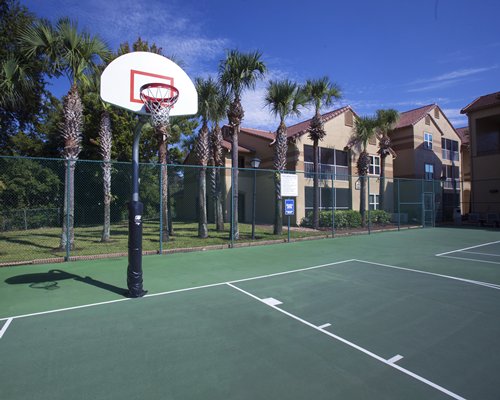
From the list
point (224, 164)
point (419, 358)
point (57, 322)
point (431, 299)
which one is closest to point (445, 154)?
point (224, 164)

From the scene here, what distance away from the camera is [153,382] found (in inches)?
122

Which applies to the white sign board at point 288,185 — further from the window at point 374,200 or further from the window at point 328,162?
the window at point 374,200

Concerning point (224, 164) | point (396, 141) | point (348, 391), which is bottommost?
point (348, 391)

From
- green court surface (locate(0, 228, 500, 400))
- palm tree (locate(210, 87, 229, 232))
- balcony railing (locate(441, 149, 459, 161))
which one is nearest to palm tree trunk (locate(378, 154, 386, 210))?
balcony railing (locate(441, 149, 459, 161))

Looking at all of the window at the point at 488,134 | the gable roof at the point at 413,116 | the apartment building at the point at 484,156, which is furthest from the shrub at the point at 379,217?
the window at the point at 488,134

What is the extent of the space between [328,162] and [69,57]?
59.2 feet

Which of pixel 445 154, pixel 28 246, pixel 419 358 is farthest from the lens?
pixel 445 154

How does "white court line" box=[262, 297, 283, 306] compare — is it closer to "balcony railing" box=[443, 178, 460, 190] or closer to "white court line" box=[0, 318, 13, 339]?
"white court line" box=[0, 318, 13, 339]

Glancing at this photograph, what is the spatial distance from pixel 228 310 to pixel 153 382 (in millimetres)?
2104

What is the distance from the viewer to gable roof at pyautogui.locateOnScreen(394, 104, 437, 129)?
27.5 meters

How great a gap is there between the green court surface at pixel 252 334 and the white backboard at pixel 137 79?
3.87 metres

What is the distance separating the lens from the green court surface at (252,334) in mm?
3049

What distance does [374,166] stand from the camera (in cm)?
2614

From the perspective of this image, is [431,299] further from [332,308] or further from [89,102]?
[89,102]
